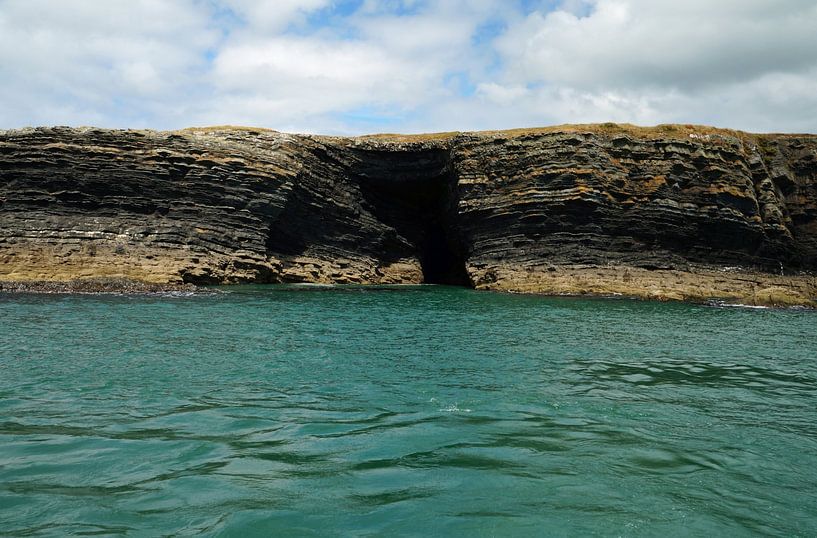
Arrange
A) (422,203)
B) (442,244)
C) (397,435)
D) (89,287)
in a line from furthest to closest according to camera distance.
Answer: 1. (442,244)
2. (422,203)
3. (89,287)
4. (397,435)

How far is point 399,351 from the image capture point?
1647 cm

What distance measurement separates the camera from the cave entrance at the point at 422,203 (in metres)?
52.3

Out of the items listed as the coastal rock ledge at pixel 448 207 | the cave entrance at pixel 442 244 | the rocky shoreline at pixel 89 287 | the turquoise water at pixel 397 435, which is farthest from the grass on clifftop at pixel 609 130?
the turquoise water at pixel 397 435

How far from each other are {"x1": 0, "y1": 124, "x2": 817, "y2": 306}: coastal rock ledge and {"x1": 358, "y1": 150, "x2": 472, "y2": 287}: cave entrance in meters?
0.27

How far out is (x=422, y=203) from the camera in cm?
5703

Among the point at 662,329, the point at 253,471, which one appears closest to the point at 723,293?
the point at 662,329

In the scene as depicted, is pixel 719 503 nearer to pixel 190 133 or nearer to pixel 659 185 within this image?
pixel 659 185

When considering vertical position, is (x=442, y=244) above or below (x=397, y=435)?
above

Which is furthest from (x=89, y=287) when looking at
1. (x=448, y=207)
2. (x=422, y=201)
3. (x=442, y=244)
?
(x=442, y=244)

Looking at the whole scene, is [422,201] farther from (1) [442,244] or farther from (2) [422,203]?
(1) [442,244]

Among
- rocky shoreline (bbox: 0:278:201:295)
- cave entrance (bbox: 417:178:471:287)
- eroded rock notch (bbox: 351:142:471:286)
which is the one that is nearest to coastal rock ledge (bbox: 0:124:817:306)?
eroded rock notch (bbox: 351:142:471:286)

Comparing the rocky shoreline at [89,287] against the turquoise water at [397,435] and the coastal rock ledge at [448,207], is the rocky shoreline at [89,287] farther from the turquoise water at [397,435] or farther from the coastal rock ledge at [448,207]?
the turquoise water at [397,435]

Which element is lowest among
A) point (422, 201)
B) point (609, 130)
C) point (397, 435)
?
point (397, 435)

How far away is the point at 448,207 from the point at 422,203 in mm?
4542
